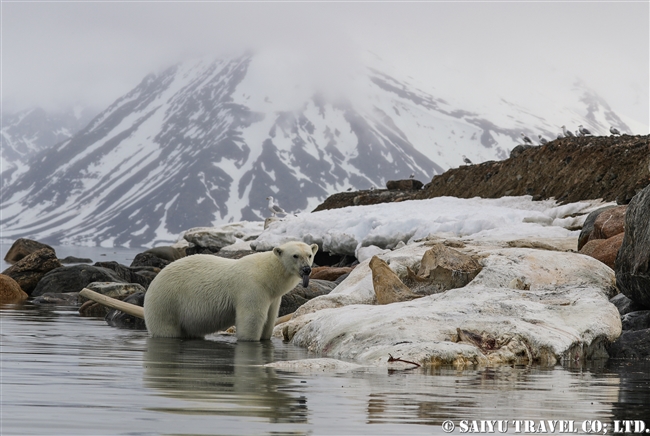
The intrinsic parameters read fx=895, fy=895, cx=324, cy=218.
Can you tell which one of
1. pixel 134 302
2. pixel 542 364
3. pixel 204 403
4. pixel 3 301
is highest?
pixel 204 403

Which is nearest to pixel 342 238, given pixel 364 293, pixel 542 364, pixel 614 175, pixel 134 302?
pixel 614 175

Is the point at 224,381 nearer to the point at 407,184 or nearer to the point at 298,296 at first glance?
the point at 298,296

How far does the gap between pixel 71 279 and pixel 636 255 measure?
60.9 feet

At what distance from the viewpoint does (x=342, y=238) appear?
30969 mm

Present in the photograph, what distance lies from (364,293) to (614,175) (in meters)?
20.5

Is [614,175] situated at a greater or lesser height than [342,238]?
greater

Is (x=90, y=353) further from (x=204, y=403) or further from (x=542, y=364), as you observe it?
(x=542, y=364)

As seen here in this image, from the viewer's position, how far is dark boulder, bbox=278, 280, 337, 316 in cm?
1802

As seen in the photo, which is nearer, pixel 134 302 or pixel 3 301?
pixel 134 302

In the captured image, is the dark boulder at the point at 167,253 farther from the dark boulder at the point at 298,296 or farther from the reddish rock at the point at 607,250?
the reddish rock at the point at 607,250

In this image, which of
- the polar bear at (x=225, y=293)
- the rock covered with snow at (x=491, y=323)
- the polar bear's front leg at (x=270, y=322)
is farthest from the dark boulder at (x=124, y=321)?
the rock covered with snow at (x=491, y=323)

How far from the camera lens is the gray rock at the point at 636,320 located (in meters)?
12.3

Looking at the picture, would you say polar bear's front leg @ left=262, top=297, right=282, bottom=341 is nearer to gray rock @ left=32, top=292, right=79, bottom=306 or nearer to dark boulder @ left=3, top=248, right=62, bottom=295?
gray rock @ left=32, top=292, right=79, bottom=306

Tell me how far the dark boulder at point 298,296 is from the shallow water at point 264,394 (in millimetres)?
6731
